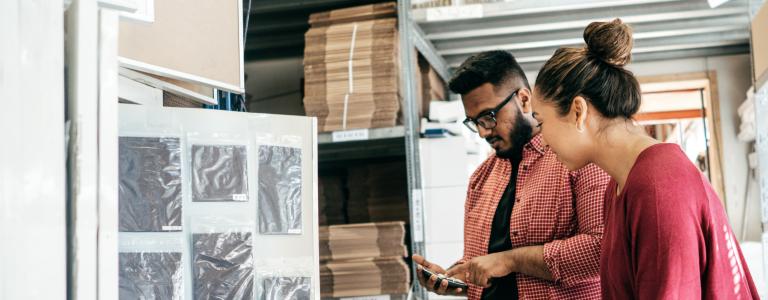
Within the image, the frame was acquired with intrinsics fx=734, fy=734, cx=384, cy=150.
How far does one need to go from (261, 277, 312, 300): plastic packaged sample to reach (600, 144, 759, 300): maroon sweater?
632 mm

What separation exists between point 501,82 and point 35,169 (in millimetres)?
1689

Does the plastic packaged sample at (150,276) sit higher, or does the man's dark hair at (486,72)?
the man's dark hair at (486,72)

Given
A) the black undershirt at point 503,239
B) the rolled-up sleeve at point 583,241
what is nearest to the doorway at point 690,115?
the black undershirt at point 503,239

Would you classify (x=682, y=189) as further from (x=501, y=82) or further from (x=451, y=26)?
(x=451, y=26)

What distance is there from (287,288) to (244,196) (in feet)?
0.68

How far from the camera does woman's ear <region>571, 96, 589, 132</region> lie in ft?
4.84

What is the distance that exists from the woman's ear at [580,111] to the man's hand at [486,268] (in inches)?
23.4

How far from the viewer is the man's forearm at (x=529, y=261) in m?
1.90

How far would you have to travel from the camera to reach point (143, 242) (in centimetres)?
134

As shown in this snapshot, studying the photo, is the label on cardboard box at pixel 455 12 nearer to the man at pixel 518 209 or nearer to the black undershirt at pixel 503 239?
the man at pixel 518 209

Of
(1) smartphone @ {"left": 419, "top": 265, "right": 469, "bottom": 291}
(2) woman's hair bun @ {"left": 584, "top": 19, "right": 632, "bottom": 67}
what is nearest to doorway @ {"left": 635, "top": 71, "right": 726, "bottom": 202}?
(1) smartphone @ {"left": 419, "top": 265, "right": 469, "bottom": 291}

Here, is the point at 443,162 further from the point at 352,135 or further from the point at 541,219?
the point at 541,219

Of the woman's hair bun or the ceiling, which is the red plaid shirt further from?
the ceiling

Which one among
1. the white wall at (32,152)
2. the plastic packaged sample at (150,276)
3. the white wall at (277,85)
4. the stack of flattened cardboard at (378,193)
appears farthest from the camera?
the white wall at (277,85)
